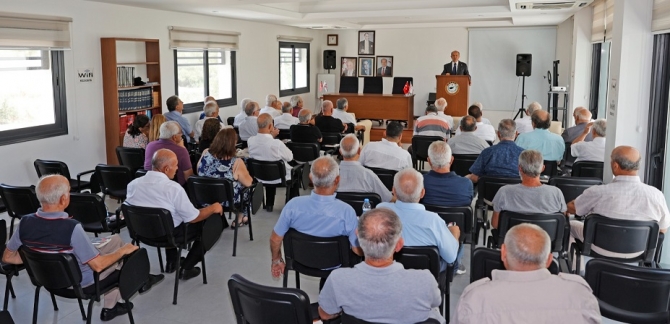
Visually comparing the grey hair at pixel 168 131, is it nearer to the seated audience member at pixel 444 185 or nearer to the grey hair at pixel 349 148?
the grey hair at pixel 349 148

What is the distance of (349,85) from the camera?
Result: 48.7ft

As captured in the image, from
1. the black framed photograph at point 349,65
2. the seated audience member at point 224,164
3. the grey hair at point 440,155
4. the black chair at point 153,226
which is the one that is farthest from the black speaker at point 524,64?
the black chair at point 153,226

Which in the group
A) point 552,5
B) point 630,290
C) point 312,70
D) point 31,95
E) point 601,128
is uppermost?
point 552,5

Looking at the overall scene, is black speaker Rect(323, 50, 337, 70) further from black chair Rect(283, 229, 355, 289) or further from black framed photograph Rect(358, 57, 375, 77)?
black chair Rect(283, 229, 355, 289)

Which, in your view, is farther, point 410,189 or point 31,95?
point 31,95

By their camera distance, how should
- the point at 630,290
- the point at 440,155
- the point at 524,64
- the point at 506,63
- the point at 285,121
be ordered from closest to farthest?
1. the point at 630,290
2. the point at 440,155
3. the point at 285,121
4. the point at 524,64
5. the point at 506,63

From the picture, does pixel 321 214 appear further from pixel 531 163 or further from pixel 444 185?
pixel 531 163

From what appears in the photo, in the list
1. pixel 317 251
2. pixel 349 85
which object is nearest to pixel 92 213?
pixel 317 251

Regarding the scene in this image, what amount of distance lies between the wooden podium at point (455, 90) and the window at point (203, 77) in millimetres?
4554

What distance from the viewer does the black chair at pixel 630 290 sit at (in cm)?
304

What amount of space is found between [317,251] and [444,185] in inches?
52.7

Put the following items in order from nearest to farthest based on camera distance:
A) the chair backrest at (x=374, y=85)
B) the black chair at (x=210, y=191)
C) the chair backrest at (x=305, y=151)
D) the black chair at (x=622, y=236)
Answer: the black chair at (x=622, y=236) < the black chair at (x=210, y=191) < the chair backrest at (x=305, y=151) < the chair backrest at (x=374, y=85)

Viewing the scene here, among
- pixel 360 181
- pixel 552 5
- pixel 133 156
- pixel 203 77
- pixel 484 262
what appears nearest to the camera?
pixel 484 262

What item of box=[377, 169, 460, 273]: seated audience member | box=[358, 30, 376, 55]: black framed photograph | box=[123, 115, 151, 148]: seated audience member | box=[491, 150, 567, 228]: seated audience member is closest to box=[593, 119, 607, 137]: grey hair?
box=[491, 150, 567, 228]: seated audience member
